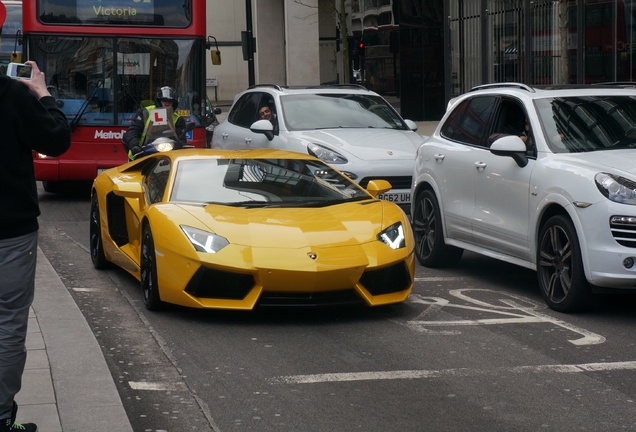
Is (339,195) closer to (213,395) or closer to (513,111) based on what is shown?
(513,111)

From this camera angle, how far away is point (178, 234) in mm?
8641

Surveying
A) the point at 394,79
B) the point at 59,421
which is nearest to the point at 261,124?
the point at 59,421

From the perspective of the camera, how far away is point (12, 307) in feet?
16.8

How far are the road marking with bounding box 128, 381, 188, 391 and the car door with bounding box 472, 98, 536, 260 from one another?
3.75 metres

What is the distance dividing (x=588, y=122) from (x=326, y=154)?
5.25m

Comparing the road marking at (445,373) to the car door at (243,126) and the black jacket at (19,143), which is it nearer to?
the black jacket at (19,143)

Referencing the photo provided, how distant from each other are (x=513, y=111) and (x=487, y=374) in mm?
3944

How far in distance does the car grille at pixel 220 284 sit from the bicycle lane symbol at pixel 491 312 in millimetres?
1182

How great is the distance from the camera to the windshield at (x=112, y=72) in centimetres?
1848

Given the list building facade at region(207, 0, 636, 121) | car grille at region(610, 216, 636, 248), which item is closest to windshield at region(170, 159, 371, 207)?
car grille at region(610, 216, 636, 248)

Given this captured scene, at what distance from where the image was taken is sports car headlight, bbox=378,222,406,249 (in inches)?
350

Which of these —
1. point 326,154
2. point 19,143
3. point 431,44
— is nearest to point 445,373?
point 19,143

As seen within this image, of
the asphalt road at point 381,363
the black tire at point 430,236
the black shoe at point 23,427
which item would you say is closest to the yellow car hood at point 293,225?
the asphalt road at point 381,363

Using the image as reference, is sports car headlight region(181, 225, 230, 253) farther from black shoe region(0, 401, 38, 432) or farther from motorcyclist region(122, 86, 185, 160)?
motorcyclist region(122, 86, 185, 160)
